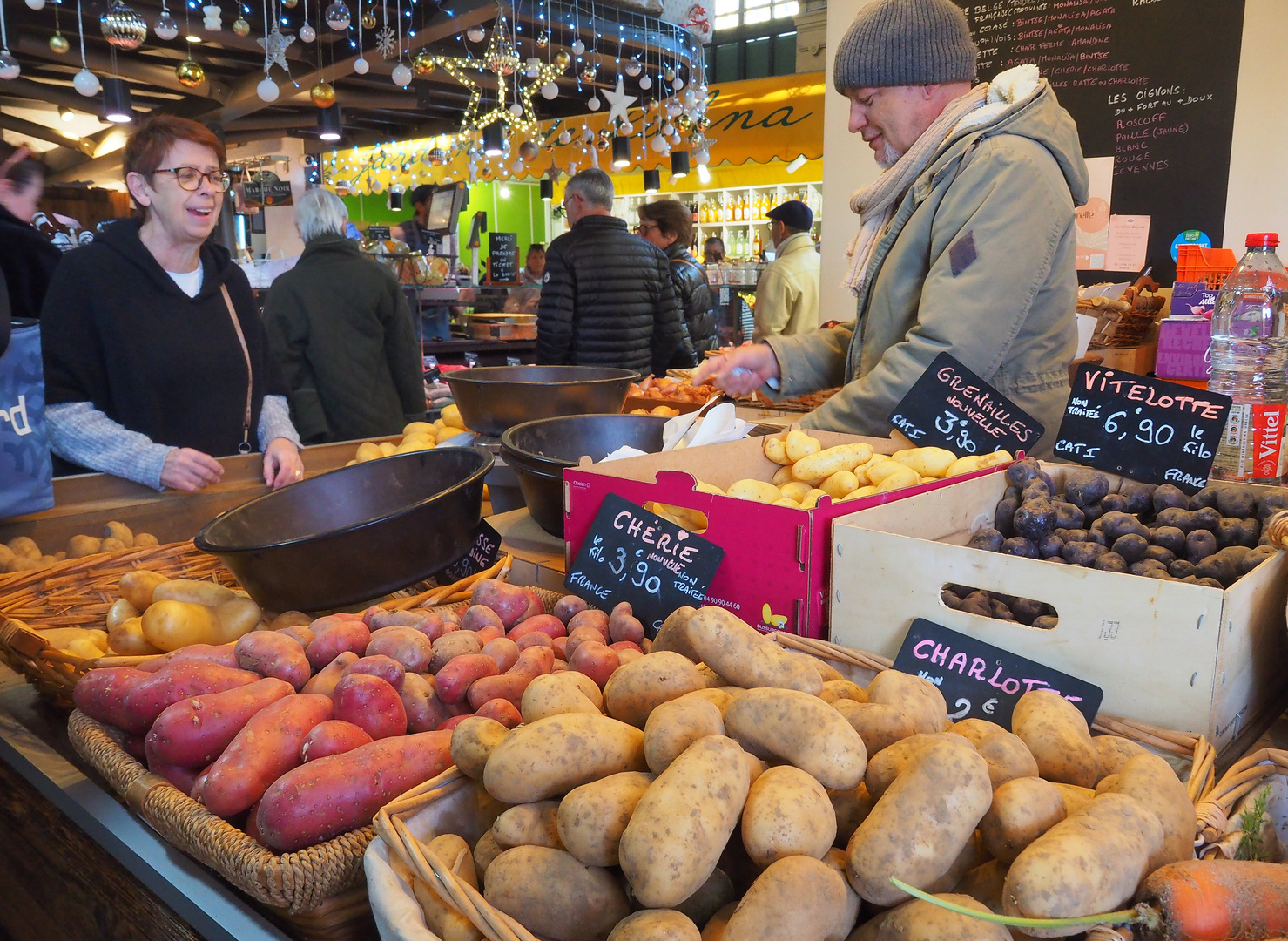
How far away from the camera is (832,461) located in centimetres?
170

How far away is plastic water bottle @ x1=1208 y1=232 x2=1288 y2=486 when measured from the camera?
62.6 inches

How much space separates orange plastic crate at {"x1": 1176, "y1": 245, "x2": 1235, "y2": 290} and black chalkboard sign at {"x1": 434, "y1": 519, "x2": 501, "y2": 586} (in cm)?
277

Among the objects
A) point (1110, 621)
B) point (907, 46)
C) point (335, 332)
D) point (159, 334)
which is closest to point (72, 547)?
point (159, 334)

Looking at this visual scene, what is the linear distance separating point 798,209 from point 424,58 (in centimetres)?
276

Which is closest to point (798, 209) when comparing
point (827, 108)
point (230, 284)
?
point (827, 108)

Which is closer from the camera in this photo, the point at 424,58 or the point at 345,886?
the point at 345,886

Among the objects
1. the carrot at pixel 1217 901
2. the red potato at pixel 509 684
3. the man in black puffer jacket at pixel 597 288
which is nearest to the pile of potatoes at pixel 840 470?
the red potato at pixel 509 684

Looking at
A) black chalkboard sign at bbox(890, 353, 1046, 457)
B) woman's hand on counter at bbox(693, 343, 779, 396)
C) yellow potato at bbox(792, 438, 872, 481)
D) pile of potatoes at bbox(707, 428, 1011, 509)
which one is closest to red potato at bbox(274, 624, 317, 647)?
pile of potatoes at bbox(707, 428, 1011, 509)

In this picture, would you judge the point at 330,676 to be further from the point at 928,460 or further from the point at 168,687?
the point at 928,460

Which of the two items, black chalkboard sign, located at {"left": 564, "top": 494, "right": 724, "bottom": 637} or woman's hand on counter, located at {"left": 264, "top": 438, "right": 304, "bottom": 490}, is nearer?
black chalkboard sign, located at {"left": 564, "top": 494, "right": 724, "bottom": 637}

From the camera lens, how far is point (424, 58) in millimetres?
6336

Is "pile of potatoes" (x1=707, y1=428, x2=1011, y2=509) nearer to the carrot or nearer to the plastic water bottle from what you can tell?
the plastic water bottle

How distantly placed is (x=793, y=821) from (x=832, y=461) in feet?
3.44

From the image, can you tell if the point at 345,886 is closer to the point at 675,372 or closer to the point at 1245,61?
the point at 675,372
